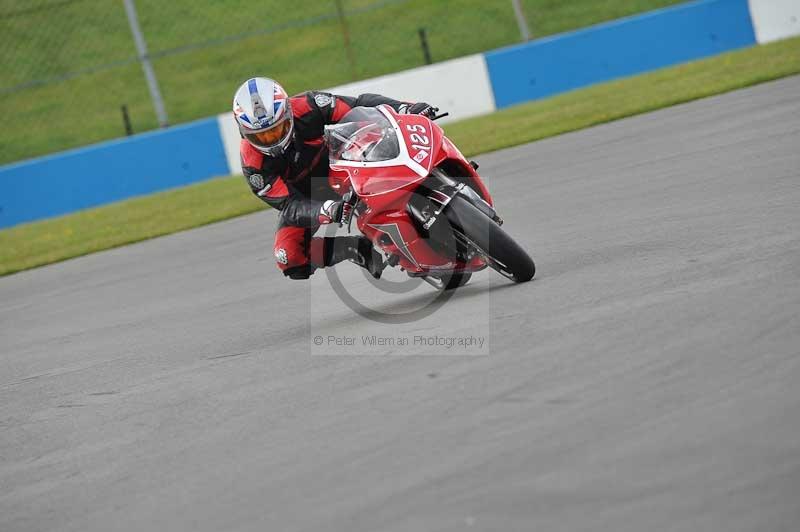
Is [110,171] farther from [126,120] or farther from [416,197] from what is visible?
[416,197]

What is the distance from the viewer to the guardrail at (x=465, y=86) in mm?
19641

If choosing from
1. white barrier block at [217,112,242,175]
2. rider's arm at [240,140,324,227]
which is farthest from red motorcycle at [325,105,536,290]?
white barrier block at [217,112,242,175]

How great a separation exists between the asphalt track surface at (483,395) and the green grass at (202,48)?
13.4 meters

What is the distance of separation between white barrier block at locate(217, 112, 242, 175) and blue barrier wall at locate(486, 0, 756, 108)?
4235mm

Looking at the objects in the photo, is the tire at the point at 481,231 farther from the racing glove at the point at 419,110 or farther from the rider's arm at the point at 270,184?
the rider's arm at the point at 270,184

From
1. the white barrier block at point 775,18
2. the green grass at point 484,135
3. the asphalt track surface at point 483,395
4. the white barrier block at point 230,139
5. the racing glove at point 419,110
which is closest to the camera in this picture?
the asphalt track surface at point 483,395

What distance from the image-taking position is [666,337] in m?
5.22

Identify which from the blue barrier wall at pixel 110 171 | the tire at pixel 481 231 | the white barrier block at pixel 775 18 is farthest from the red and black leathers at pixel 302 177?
the white barrier block at pixel 775 18

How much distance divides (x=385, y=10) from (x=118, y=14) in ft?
18.7

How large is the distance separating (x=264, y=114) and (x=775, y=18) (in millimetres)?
14870

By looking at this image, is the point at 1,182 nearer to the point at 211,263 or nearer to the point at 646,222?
the point at 211,263

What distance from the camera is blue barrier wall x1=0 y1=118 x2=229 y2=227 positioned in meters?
19.5

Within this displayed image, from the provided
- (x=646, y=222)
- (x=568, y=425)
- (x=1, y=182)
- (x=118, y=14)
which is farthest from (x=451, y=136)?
(x=568, y=425)

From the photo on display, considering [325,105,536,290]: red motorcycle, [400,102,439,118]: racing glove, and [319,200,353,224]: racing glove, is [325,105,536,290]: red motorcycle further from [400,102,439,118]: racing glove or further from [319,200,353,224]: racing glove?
[400,102,439,118]: racing glove
